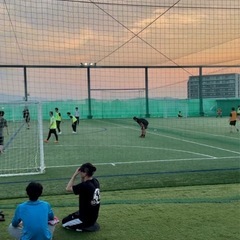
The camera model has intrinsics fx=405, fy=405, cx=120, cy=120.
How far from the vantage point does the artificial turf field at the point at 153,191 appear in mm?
6312

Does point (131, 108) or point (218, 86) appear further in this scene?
point (131, 108)

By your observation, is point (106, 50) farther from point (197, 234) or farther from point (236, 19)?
point (197, 234)

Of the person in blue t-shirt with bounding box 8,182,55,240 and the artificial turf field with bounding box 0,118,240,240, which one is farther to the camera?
the artificial turf field with bounding box 0,118,240,240

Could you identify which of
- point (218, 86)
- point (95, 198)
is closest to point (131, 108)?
point (218, 86)

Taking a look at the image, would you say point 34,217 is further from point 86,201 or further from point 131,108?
point 131,108

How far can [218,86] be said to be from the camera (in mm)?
24109

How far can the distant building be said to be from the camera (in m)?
23.3

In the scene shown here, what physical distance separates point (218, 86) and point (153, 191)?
1659cm

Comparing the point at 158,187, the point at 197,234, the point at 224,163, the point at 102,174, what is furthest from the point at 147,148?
the point at 197,234

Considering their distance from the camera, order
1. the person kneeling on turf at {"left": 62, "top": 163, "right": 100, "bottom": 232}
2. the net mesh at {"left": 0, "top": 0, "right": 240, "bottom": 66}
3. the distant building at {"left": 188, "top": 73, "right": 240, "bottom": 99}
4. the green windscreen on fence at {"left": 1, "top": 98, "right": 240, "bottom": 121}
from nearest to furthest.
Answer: the person kneeling on turf at {"left": 62, "top": 163, "right": 100, "bottom": 232} < the net mesh at {"left": 0, "top": 0, "right": 240, "bottom": 66} < the distant building at {"left": 188, "top": 73, "right": 240, "bottom": 99} < the green windscreen on fence at {"left": 1, "top": 98, "right": 240, "bottom": 121}

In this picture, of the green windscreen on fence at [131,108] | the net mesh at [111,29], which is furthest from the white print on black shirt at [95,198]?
the green windscreen on fence at [131,108]

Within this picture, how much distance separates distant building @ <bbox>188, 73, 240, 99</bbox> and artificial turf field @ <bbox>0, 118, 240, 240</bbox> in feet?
29.0

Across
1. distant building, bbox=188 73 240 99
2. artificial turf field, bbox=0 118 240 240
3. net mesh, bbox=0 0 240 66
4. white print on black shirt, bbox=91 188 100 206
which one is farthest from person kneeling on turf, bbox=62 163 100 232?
distant building, bbox=188 73 240 99

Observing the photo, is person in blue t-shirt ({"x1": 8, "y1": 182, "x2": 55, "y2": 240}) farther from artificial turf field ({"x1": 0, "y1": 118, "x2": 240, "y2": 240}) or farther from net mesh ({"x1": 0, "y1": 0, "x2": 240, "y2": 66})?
net mesh ({"x1": 0, "y1": 0, "x2": 240, "y2": 66})
